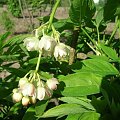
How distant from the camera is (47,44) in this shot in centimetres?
98

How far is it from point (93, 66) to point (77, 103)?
14cm

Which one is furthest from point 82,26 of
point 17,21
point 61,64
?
point 17,21

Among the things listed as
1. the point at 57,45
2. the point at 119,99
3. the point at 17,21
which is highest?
the point at 57,45

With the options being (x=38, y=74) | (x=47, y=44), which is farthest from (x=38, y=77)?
(x=47, y=44)

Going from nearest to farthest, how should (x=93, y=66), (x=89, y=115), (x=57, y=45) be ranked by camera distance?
(x=57, y=45) < (x=89, y=115) < (x=93, y=66)

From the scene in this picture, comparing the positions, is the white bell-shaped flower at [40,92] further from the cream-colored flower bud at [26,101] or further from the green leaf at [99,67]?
the green leaf at [99,67]

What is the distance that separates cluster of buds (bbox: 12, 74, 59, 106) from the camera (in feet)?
3.31

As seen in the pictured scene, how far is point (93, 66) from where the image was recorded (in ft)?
4.02

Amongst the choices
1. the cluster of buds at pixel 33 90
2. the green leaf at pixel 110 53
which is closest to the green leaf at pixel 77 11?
the green leaf at pixel 110 53

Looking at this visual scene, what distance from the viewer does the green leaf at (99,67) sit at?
122 centimetres

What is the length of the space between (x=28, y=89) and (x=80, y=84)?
24 cm

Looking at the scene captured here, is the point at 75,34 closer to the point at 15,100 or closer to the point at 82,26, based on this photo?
the point at 82,26

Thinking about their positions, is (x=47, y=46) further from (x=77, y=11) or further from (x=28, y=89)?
(x=77, y=11)

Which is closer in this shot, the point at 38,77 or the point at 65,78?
the point at 38,77
